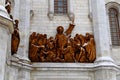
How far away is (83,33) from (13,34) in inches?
178

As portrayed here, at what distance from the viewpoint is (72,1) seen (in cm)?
1814

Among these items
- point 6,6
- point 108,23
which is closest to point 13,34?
point 6,6

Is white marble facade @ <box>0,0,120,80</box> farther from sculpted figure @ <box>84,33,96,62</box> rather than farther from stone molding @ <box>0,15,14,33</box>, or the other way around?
stone molding @ <box>0,15,14,33</box>

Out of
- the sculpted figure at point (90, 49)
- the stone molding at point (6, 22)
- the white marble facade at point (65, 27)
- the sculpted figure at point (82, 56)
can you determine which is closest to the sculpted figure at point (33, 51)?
the white marble facade at point (65, 27)

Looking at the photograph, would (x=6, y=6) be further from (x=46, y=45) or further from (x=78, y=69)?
(x=78, y=69)

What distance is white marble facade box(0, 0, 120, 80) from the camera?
15641 millimetres

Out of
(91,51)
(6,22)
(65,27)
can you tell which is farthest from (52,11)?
(6,22)

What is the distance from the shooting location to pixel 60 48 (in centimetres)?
1639

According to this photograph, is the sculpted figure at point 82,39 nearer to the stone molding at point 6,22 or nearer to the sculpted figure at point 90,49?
the sculpted figure at point 90,49

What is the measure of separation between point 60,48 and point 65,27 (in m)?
1.58

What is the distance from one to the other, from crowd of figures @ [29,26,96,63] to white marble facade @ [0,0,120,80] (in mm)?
294

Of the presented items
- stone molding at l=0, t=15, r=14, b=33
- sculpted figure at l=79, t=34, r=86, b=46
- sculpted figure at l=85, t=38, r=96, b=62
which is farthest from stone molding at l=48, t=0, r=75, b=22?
stone molding at l=0, t=15, r=14, b=33

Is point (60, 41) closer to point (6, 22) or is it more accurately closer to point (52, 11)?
point (52, 11)

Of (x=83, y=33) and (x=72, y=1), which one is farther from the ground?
(x=72, y=1)
